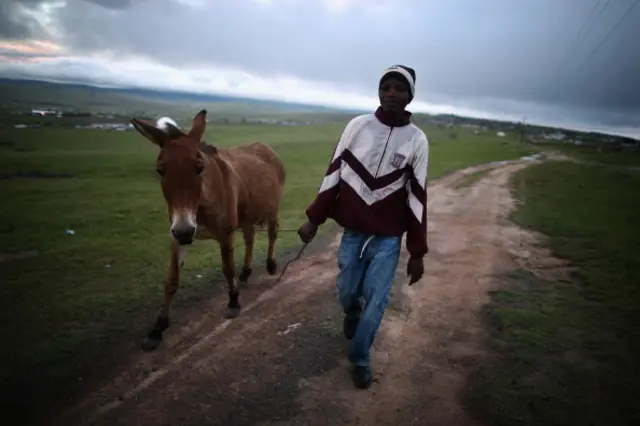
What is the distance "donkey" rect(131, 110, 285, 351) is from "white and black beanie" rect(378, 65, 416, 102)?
2.15 metres

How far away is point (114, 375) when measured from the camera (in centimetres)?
420

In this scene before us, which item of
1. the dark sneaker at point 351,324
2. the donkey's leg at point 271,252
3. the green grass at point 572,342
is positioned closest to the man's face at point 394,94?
the dark sneaker at point 351,324

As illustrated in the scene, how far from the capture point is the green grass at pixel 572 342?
3819 mm

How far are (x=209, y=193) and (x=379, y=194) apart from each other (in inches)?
86.4

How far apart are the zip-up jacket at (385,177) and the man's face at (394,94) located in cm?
11

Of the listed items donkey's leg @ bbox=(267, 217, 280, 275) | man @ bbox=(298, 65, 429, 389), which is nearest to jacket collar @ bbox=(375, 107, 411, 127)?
man @ bbox=(298, 65, 429, 389)

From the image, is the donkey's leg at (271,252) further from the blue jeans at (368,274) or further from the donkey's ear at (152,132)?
the donkey's ear at (152,132)

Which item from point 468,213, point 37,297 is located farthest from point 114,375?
point 468,213

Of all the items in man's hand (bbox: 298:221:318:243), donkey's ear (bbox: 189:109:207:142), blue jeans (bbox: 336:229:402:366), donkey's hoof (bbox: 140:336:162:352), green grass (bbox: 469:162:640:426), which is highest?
donkey's ear (bbox: 189:109:207:142)

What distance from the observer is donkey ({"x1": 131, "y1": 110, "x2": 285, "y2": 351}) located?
13.1 ft

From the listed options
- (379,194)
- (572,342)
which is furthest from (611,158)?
(379,194)

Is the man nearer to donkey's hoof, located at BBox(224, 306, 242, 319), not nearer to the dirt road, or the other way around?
the dirt road

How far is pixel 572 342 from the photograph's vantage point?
505 cm

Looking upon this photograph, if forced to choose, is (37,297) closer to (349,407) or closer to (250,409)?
(250,409)
